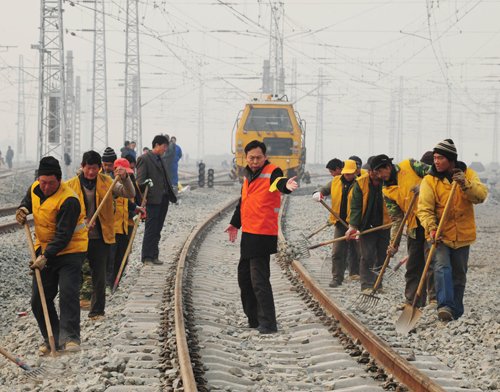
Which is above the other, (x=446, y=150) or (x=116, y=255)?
(x=446, y=150)

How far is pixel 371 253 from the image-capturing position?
25.9ft

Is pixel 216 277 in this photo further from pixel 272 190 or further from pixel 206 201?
pixel 206 201

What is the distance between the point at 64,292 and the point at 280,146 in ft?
57.0

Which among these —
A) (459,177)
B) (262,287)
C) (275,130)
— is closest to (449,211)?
(459,177)

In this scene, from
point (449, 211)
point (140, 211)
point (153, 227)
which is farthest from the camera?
point (153, 227)

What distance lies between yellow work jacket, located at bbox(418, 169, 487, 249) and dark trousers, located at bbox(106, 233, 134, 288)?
11.6 feet

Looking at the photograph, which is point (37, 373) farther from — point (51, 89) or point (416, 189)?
point (51, 89)

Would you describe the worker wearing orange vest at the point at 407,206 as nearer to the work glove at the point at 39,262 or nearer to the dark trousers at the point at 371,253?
the dark trousers at the point at 371,253

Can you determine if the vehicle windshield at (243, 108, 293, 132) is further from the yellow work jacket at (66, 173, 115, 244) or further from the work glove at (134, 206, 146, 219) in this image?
the yellow work jacket at (66, 173, 115, 244)

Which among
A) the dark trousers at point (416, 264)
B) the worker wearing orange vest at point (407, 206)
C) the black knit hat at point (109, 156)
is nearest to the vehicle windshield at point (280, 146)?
the black knit hat at point (109, 156)

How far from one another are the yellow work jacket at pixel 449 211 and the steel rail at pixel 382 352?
1.17 meters

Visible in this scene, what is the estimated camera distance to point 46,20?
2311cm

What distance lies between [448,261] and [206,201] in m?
15.7

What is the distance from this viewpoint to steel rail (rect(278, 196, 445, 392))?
4.18 m
